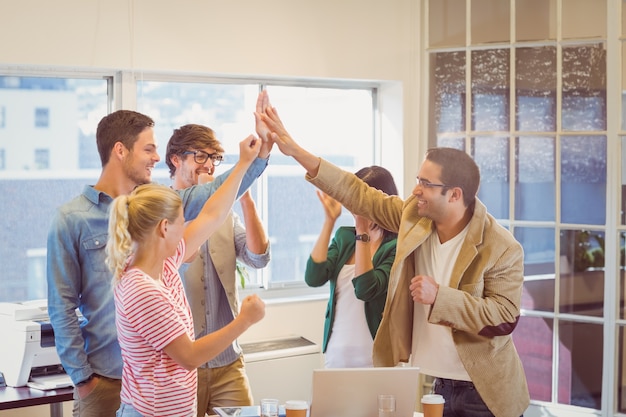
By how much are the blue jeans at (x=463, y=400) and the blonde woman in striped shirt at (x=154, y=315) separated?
0.96 m

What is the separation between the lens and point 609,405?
4.64m

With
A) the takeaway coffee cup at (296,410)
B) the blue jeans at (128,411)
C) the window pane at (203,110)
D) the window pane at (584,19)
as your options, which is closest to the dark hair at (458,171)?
the takeaway coffee cup at (296,410)

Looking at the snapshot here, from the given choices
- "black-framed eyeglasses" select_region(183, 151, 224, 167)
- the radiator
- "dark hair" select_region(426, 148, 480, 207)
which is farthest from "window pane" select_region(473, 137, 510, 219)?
"black-framed eyeglasses" select_region(183, 151, 224, 167)

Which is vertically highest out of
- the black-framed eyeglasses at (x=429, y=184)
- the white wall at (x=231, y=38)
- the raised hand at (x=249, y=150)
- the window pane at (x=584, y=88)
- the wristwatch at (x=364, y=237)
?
the white wall at (x=231, y=38)

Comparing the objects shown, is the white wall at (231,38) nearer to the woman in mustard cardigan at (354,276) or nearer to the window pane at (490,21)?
the window pane at (490,21)

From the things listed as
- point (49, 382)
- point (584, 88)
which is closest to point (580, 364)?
point (584, 88)

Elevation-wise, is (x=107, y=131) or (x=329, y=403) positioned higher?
(x=107, y=131)

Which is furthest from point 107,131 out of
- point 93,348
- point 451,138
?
point 451,138

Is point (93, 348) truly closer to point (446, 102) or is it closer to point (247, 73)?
point (247, 73)

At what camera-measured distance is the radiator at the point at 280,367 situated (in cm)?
Answer: 458

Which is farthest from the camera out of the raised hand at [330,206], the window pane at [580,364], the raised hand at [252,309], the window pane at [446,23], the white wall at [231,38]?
the window pane at [446,23]

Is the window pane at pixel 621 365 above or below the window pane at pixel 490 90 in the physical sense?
below

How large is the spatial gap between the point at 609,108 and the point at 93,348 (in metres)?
3.01

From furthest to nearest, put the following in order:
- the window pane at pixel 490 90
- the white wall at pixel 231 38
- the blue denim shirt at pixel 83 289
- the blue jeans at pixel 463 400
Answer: the window pane at pixel 490 90 < the white wall at pixel 231 38 < the blue jeans at pixel 463 400 < the blue denim shirt at pixel 83 289
